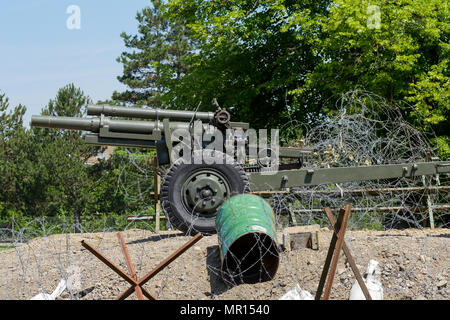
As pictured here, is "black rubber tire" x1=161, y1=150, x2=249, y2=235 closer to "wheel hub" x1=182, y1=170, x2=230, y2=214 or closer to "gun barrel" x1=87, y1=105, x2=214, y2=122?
"wheel hub" x1=182, y1=170, x2=230, y2=214

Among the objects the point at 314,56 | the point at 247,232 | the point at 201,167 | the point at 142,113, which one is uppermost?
the point at 314,56

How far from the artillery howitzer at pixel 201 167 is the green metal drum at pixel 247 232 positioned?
98 cm

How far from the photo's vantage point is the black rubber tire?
27.1 feet

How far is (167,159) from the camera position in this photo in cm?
900

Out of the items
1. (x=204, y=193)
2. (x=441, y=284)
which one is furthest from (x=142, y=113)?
(x=441, y=284)

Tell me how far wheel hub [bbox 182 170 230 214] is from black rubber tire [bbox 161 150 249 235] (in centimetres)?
8

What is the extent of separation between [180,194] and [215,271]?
1.56 m

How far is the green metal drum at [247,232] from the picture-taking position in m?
6.54

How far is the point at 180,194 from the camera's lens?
27.2 ft

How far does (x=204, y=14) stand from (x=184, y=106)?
3153 mm

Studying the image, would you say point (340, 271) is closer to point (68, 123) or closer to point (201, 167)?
point (201, 167)

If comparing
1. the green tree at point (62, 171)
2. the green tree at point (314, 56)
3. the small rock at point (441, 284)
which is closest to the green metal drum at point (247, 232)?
the small rock at point (441, 284)
